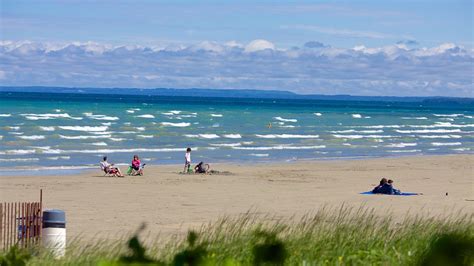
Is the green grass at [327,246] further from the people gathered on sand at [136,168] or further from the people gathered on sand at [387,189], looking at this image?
the people gathered on sand at [136,168]

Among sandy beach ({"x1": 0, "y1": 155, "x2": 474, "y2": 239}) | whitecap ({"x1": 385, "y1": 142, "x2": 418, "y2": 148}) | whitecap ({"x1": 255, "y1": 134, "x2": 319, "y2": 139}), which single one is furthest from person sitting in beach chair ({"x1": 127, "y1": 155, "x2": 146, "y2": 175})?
whitecap ({"x1": 255, "y1": 134, "x2": 319, "y2": 139})

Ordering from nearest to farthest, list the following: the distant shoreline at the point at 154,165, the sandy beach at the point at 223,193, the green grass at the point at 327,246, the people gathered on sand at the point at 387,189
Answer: the green grass at the point at 327,246
the sandy beach at the point at 223,193
the people gathered on sand at the point at 387,189
the distant shoreline at the point at 154,165

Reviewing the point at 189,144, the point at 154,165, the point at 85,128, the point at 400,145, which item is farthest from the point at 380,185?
the point at 85,128

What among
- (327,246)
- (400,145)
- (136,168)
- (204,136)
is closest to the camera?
(327,246)

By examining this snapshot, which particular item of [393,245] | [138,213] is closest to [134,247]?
[393,245]

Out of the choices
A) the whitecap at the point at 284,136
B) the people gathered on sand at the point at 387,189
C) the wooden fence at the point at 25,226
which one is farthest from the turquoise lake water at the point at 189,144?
the wooden fence at the point at 25,226

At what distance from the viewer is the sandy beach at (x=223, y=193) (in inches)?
878

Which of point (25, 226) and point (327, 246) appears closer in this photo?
point (327, 246)

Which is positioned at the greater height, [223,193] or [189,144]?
[189,144]

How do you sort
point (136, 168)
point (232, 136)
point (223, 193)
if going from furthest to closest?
point (232, 136), point (136, 168), point (223, 193)

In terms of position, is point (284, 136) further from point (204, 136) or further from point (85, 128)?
point (85, 128)

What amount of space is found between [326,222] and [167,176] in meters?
23.5

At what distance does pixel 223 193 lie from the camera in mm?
28859

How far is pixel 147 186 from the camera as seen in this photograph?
1197 inches
